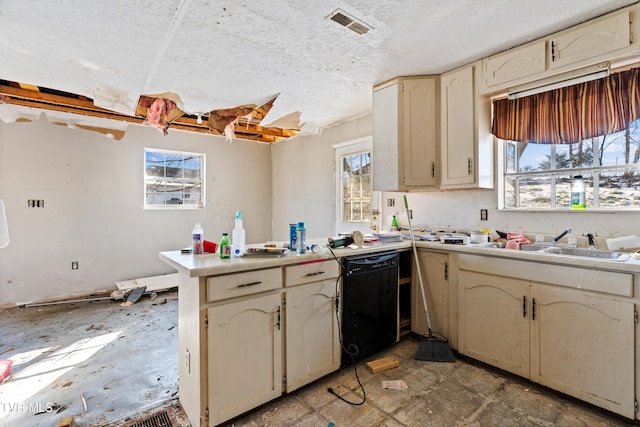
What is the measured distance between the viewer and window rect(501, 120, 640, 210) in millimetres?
2107

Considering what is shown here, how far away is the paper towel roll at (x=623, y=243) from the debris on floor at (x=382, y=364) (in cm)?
166

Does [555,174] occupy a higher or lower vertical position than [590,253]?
higher

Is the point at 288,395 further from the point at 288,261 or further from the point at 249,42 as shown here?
the point at 249,42

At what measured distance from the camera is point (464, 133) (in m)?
2.61

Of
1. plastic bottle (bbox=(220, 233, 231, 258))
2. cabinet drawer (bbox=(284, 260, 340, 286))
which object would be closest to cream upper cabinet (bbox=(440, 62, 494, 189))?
cabinet drawer (bbox=(284, 260, 340, 286))

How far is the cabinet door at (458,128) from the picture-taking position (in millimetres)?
2570

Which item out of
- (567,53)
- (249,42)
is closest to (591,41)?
(567,53)

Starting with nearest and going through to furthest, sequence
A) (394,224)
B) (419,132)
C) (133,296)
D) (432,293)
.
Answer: (432,293)
(419,132)
(394,224)
(133,296)

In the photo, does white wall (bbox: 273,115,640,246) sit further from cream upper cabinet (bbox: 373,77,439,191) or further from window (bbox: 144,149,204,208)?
window (bbox: 144,149,204,208)

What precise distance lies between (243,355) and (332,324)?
658mm

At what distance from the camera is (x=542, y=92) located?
233cm

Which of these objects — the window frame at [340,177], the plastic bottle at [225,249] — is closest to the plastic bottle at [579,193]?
the window frame at [340,177]

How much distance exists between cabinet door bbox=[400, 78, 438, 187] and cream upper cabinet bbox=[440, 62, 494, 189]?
0.29 ft

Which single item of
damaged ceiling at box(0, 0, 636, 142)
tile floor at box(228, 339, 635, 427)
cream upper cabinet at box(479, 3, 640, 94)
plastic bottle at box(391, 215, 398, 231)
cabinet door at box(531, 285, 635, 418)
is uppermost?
damaged ceiling at box(0, 0, 636, 142)
